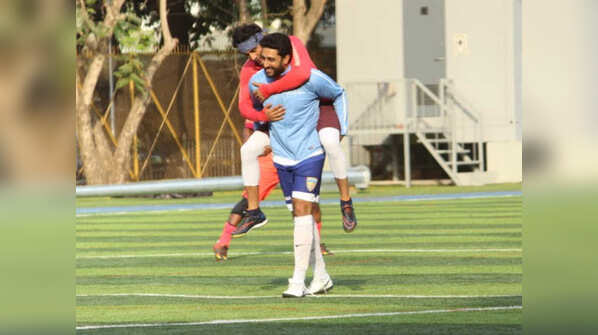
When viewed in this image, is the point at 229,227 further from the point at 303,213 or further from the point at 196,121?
the point at 196,121

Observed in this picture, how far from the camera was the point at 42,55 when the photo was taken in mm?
1696

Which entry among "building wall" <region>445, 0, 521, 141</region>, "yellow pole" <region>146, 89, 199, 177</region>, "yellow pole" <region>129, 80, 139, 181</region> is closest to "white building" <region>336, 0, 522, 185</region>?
"building wall" <region>445, 0, 521, 141</region>

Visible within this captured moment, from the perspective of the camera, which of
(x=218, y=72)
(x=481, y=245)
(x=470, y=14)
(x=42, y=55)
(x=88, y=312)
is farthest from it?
(x=218, y=72)

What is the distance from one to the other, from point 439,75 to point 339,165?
18.3 m

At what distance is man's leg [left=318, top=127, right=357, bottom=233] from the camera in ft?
27.7

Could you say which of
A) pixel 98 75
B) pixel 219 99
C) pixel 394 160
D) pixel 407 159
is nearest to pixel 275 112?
pixel 407 159

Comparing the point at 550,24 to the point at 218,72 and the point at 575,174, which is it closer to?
the point at 575,174

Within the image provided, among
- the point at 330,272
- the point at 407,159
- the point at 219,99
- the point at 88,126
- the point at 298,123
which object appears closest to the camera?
the point at 298,123

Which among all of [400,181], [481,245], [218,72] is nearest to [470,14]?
[400,181]

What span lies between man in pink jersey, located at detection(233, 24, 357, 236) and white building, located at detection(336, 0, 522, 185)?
53.0ft

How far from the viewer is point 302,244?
777cm

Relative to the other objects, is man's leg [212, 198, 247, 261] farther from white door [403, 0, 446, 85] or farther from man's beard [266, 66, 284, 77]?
white door [403, 0, 446, 85]

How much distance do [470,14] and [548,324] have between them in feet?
83.2

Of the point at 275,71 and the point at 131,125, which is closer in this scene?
the point at 275,71
